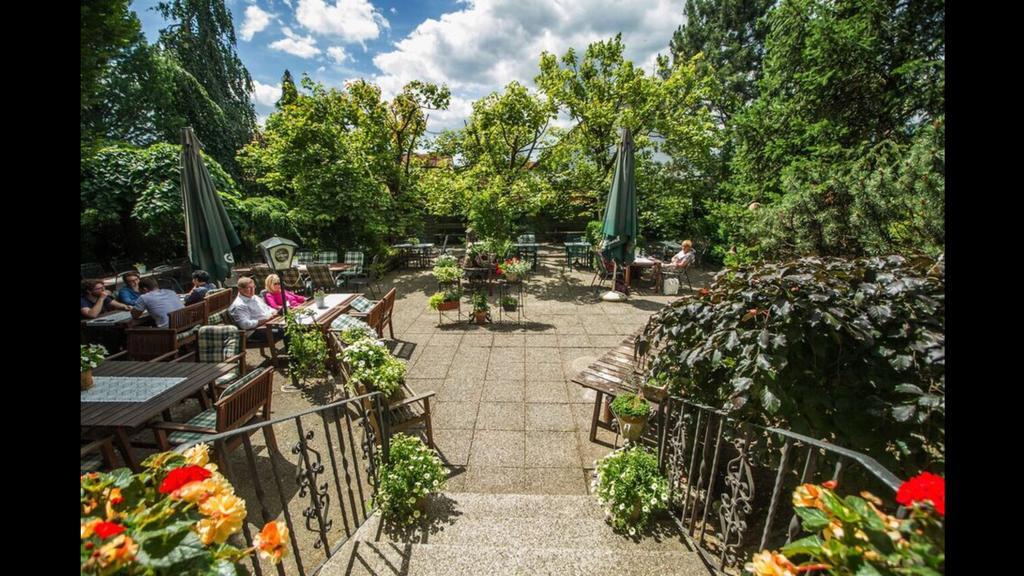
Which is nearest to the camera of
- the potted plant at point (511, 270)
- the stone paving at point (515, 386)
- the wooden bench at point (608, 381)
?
the stone paving at point (515, 386)

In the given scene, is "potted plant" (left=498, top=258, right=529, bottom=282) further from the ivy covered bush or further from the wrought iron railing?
the ivy covered bush

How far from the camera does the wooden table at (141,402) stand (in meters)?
2.92

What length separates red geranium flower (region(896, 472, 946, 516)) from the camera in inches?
36.1

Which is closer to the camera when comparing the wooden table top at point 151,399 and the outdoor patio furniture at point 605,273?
the wooden table top at point 151,399

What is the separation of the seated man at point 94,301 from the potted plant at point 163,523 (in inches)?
249

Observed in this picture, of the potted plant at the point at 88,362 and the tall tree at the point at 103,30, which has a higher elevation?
the tall tree at the point at 103,30

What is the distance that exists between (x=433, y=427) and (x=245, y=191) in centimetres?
1770

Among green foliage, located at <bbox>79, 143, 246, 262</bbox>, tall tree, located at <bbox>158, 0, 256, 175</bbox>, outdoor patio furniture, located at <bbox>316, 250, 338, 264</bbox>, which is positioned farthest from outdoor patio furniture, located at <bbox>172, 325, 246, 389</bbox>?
tall tree, located at <bbox>158, 0, 256, 175</bbox>

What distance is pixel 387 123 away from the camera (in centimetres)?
1419

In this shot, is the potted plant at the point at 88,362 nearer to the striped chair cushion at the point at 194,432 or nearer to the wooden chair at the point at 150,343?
the striped chair cushion at the point at 194,432

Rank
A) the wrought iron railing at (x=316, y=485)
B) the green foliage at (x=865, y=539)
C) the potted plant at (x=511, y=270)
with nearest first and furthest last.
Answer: the green foliage at (x=865, y=539) < the wrought iron railing at (x=316, y=485) < the potted plant at (x=511, y=270)

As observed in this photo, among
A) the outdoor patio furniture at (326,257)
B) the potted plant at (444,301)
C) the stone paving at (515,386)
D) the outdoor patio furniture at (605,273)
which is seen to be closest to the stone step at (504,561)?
the stone paving at (515,386)

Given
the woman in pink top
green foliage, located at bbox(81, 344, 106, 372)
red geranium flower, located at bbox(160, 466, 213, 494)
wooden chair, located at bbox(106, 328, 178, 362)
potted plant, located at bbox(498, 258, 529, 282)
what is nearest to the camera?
red geranium flower, located at bbox(160, 466, 213, 494)

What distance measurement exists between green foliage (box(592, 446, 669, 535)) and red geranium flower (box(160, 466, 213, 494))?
2.46 metres
